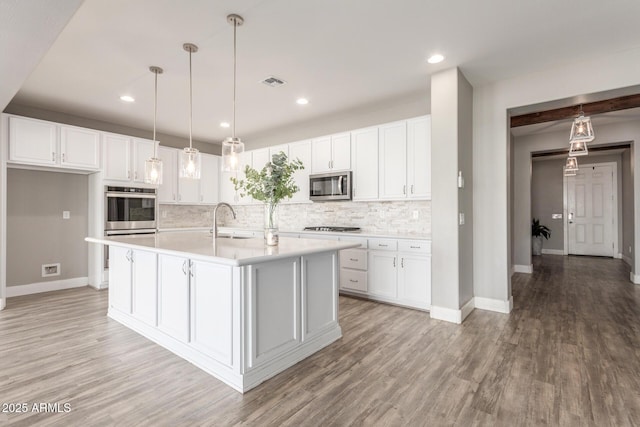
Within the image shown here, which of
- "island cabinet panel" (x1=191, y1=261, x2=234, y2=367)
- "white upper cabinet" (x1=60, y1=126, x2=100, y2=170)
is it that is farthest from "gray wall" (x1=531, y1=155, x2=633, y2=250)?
"white upper cabinet" (x1=60, y1=126, x2=100, y2=170)

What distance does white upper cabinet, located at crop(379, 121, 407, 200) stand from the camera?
416 cm

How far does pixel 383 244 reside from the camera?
4.01 metres

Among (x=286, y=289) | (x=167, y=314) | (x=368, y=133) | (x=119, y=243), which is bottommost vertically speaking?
(x=167, y=314)

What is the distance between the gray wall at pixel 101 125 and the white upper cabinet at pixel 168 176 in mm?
399

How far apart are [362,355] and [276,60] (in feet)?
9.47

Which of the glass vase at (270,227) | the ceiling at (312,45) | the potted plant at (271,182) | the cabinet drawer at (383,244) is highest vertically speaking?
the ceiling at (312,45)

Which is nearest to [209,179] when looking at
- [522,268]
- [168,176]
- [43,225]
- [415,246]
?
[168,176]

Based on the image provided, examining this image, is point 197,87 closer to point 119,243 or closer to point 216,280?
point 119,243

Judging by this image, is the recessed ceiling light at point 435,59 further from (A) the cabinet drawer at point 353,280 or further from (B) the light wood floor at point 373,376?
(B) the light wood floor at point 373,376

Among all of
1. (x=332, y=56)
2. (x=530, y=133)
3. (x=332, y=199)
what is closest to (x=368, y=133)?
(x=332, y=199)

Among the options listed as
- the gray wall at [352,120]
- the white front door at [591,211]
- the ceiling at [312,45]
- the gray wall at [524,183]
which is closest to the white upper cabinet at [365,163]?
the gray wall at [352,120]

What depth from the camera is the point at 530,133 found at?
629 cm

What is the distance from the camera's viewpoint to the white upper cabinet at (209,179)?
6379mm

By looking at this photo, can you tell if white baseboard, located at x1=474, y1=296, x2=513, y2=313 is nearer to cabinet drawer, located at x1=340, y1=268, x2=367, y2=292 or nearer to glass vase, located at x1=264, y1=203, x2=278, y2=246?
cabinet drawer, located at x1=340, y1=268, x2=367, y2=292
